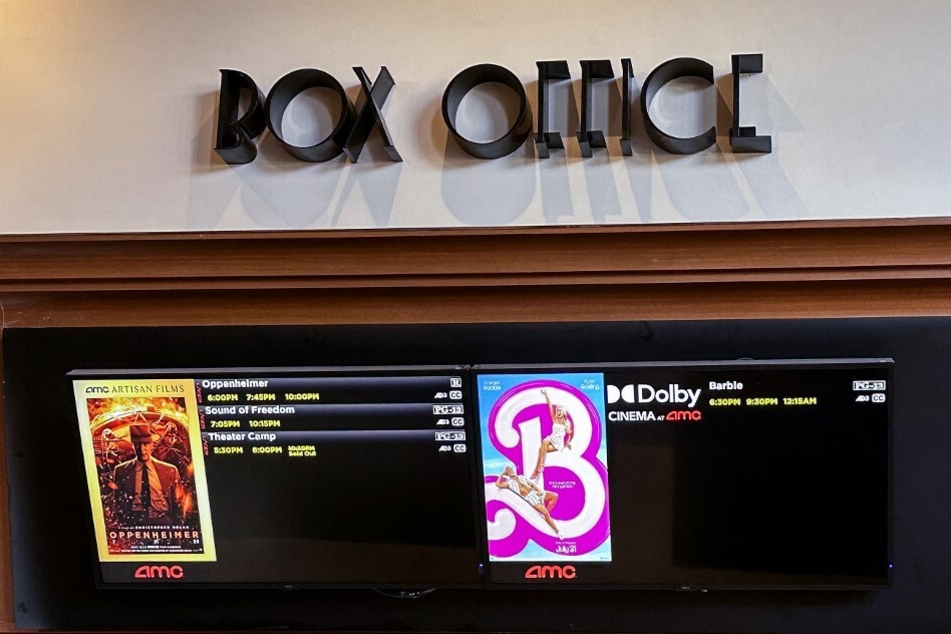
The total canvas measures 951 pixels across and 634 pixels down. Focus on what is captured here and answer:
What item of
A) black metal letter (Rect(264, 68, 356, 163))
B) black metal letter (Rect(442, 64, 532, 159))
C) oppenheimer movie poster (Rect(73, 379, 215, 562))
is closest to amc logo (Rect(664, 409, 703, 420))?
black metal letter (Rect(442, 64, 532, 159))

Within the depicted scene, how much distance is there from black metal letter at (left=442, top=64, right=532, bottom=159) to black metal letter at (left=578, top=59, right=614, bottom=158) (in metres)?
0.13

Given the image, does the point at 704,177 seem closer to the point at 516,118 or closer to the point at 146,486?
the point at 516,118

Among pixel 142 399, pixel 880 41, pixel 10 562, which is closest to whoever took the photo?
pixel 880 41

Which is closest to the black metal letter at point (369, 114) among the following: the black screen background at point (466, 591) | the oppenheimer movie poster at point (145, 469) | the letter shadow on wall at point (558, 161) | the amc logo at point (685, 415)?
the letter shadow on wall at point (558, 161)

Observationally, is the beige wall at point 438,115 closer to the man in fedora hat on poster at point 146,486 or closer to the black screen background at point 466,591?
the black screen background at point 466,591

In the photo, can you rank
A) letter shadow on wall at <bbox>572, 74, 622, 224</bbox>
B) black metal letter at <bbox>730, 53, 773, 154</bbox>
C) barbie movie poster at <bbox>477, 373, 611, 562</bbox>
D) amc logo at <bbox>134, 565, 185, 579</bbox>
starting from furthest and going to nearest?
amc logo at <bbox>134, 565, 185, 579</bbox> < barbie movie poster at <bbox>477, 373, 611, 562</bbox> < letter shadow on wall at <bbox>572, 74, 622, 224</bbox> < black metal letter at <bbox>730, 53, 773, 154</bbox>

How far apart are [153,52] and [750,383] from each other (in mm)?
1582

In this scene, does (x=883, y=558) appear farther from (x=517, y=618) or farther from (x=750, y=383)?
(x=517, y=618)

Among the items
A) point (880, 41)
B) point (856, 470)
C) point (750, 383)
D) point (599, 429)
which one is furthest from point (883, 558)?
point (880, 41)

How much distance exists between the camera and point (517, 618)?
213 centimetres

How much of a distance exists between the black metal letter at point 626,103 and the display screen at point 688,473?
0.50 meters

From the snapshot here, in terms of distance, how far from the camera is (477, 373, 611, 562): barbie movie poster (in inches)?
77.1

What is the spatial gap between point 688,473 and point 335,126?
45.4 inches

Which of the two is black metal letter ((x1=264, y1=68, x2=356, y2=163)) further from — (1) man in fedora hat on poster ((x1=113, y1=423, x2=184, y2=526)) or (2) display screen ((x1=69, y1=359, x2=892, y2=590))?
(1) man in fedora hat on poster ((x1=113, y1=423, x2=184, y2=526))
